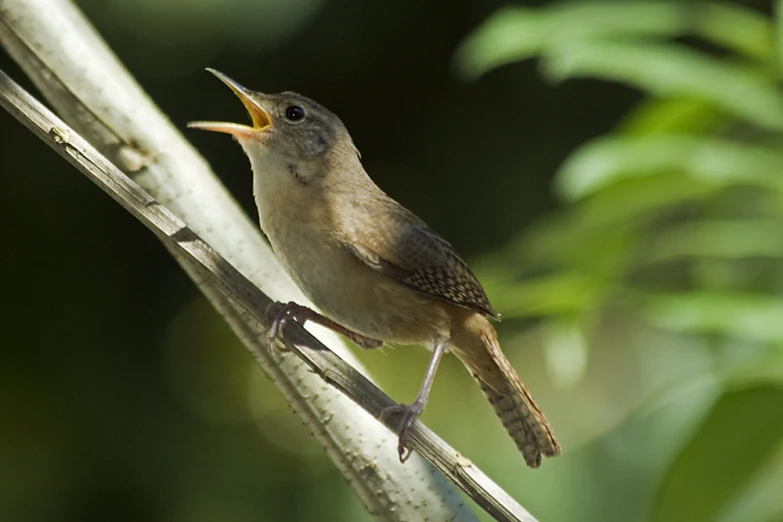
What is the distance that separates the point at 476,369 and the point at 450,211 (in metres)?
1.89

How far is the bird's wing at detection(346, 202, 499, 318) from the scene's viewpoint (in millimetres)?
1761

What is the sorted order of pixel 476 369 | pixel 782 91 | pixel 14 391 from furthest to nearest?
1. pixel 14 391
2. pixel 782 91
3. pixel 476 369

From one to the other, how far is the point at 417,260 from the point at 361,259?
12cm

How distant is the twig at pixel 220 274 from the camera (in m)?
1.28

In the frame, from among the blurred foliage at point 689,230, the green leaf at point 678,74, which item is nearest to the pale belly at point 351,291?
the blurred foliage at point 689,230

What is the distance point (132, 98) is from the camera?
1514 mm

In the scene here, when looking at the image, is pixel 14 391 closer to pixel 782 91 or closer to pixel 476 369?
pixel 476 369

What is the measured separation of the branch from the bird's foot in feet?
0.05

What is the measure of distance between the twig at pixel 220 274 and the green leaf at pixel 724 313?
721 millimetres

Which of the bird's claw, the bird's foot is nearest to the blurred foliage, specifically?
the bird's foot

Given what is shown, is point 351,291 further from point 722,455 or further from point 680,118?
point 680,118

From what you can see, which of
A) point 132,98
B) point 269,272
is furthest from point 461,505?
point 132,98

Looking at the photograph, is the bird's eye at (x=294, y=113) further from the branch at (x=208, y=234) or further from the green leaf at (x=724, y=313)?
the green leaf at (x=724, y=313)

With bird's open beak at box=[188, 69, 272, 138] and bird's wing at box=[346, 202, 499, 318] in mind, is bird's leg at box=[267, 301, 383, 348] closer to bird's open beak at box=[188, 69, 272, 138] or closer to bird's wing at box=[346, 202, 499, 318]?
bird's wing at box=[346, 202, 499, 318]
